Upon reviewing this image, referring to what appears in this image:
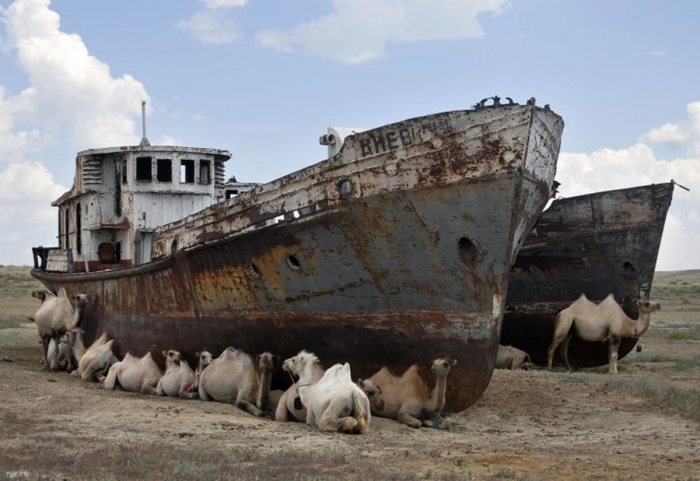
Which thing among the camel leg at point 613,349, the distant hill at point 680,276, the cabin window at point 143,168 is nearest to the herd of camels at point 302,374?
the camel leg at point 613,349

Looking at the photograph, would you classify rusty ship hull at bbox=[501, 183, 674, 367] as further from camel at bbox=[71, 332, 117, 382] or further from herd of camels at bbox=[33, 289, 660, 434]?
camel at bbox=[71, 332, 117, 382]

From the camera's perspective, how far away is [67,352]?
15742mm

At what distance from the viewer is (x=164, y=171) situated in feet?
56.6

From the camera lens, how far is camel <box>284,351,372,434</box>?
895 cm

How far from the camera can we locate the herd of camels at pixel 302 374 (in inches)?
369

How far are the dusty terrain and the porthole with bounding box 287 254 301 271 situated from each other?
1.84m

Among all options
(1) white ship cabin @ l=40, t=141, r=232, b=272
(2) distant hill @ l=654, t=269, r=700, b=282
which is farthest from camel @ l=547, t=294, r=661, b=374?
(2) distant hill @ l=654, t=269, r=700, b=282

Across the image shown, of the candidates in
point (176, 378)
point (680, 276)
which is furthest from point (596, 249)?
point (680, 276)

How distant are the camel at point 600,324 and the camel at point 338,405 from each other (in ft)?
25.7

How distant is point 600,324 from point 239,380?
7381 millimetres

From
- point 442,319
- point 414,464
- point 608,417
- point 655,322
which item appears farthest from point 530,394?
point 655,322

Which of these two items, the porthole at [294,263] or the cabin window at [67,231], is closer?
the porthole at [294,263]

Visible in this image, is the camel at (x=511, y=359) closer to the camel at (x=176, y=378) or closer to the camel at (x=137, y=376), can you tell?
the camel at (x=176, y=378)

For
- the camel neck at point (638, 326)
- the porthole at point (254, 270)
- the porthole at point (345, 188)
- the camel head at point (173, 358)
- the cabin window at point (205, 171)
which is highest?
the cabin window at point (205, 171)
